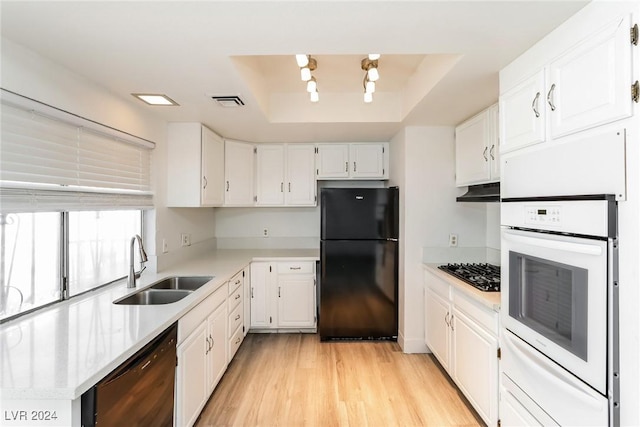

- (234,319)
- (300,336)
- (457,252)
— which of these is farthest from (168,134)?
(457,252)

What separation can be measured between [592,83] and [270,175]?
9.65ft

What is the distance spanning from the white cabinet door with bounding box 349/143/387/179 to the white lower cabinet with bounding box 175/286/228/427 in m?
2.03

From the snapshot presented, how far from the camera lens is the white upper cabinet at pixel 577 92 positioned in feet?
3.41

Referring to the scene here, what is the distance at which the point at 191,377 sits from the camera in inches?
72.1

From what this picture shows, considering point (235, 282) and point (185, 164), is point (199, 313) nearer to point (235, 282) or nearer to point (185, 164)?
point (235, 282)

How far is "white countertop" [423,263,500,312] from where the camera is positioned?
176 centimetres

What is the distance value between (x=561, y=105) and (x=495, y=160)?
3.00 feet

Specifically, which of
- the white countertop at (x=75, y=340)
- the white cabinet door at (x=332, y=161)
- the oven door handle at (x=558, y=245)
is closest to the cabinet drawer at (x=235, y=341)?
the white countertop at (x=75, y=340)

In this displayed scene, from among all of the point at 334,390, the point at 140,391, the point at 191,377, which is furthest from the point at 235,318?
the point at 140,391

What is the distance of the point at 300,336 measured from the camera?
11.0 ft

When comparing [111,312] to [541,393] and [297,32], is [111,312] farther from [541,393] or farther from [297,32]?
[541,393]

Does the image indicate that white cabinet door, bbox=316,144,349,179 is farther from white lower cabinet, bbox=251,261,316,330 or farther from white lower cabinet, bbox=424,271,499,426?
white lower cabinet, bbox=424,271,499,426

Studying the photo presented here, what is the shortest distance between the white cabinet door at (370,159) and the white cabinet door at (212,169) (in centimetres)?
152

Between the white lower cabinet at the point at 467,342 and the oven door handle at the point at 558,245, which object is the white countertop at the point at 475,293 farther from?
the oven door handle at the point at 558,245
